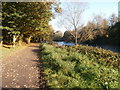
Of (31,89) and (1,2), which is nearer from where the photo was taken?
(31,89)

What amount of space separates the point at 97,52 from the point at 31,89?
18.5 ft

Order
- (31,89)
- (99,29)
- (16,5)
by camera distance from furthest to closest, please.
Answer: (99,29), (16,5), (31,89)

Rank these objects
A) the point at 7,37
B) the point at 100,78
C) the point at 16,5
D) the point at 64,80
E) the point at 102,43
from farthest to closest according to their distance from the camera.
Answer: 1. the point at 102,43
2. the point at 7,37
3. the point at 16,5
4. the point at 100,78
5. the point at 64,80

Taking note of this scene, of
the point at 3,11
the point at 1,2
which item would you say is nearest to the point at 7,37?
the point at 3,11

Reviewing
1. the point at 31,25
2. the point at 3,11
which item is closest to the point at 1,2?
the point at 3,11

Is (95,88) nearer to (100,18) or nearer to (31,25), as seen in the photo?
(31,25)

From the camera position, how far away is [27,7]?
13.0 m

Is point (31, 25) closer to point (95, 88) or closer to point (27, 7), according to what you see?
point (27, 7)

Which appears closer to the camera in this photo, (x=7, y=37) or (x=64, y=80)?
(x=64, y=80)

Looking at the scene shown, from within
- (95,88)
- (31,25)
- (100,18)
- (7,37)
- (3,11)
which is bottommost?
(95,88)

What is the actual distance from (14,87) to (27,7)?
39.4 ft

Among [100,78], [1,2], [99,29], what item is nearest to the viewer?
[100,78]

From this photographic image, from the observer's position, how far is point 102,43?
96.3ft

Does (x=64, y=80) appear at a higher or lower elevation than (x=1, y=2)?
lower
